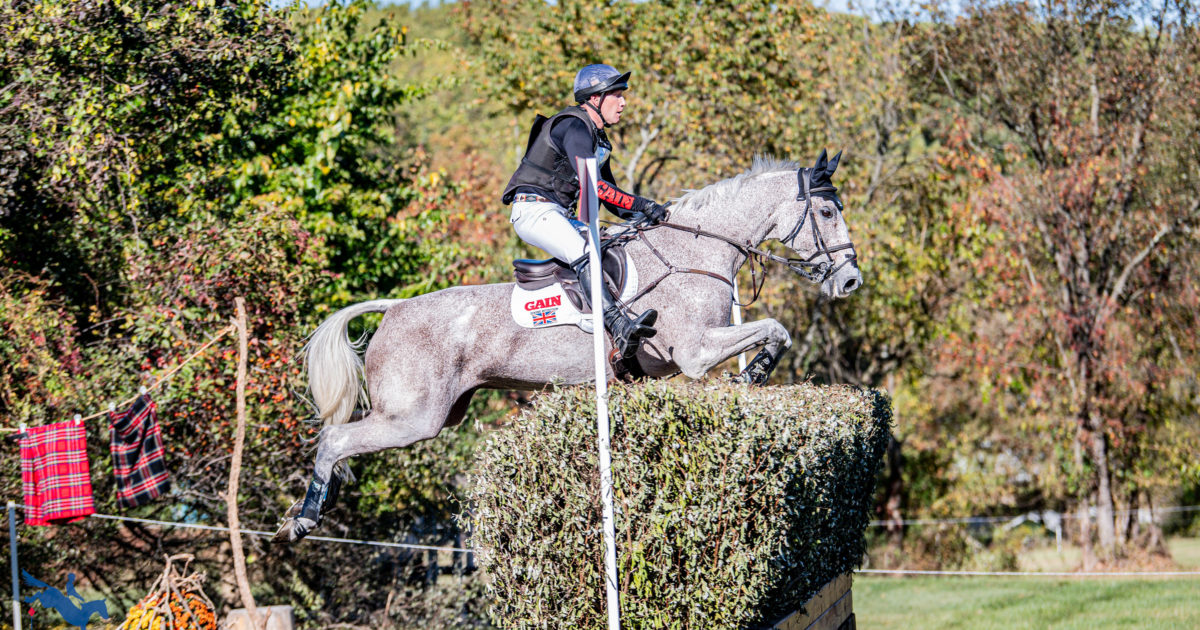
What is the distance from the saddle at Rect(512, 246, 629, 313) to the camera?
5.73 m

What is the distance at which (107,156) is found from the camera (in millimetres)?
8328

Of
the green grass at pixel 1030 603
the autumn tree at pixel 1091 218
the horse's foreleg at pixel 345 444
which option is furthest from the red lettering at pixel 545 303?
the autumn tree at pixel 1091 218

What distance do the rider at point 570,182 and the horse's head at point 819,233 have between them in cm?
75

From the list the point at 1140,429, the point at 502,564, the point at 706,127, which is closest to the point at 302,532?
the point at 502,564

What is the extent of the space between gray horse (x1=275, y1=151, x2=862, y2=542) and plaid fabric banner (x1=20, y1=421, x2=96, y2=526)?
2.06m

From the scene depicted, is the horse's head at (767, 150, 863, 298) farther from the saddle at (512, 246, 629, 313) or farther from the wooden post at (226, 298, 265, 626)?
the wooden post at (226, 298, 265, 626)

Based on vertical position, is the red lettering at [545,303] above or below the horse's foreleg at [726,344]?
above

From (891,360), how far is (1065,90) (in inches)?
251

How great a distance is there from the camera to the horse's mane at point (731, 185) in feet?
19.8

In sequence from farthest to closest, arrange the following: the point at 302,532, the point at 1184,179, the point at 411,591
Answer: the point at 1184,179, the point at 411,591, the point at 302,532

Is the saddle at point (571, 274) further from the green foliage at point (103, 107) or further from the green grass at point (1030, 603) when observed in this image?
the green grass at point (1030, 603)

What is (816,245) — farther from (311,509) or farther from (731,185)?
(311,509)

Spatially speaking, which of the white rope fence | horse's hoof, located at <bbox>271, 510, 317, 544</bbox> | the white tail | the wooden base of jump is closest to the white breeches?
the white tail

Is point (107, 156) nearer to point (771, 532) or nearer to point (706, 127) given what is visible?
point (771, 532)
